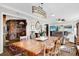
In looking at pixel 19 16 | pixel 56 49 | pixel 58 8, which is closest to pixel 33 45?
pixel 56 49

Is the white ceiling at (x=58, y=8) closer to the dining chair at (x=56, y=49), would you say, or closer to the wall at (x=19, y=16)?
the wall at (x=19, y=16)

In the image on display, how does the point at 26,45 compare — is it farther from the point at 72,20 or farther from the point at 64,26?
the point at 72,20

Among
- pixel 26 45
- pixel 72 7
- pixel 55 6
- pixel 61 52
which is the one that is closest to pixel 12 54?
pixel 26 45

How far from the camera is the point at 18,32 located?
192 centimetres

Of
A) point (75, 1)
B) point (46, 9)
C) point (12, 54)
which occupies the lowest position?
point (12, 54)

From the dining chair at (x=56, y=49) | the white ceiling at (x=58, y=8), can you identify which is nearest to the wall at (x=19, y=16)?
the white ceiling at (x=58, y=8)

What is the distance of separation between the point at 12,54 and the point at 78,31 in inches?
49.7

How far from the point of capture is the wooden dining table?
1885 millimetres

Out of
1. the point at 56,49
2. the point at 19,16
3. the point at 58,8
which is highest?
the point at 58,8

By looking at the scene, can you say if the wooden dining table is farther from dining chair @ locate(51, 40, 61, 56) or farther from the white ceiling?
the white ceiling

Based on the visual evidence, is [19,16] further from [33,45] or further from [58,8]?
[58,8]

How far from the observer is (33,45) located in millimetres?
1949

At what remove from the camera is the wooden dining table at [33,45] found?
1.88 m

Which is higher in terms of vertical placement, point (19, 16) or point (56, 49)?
point (19, 16)
